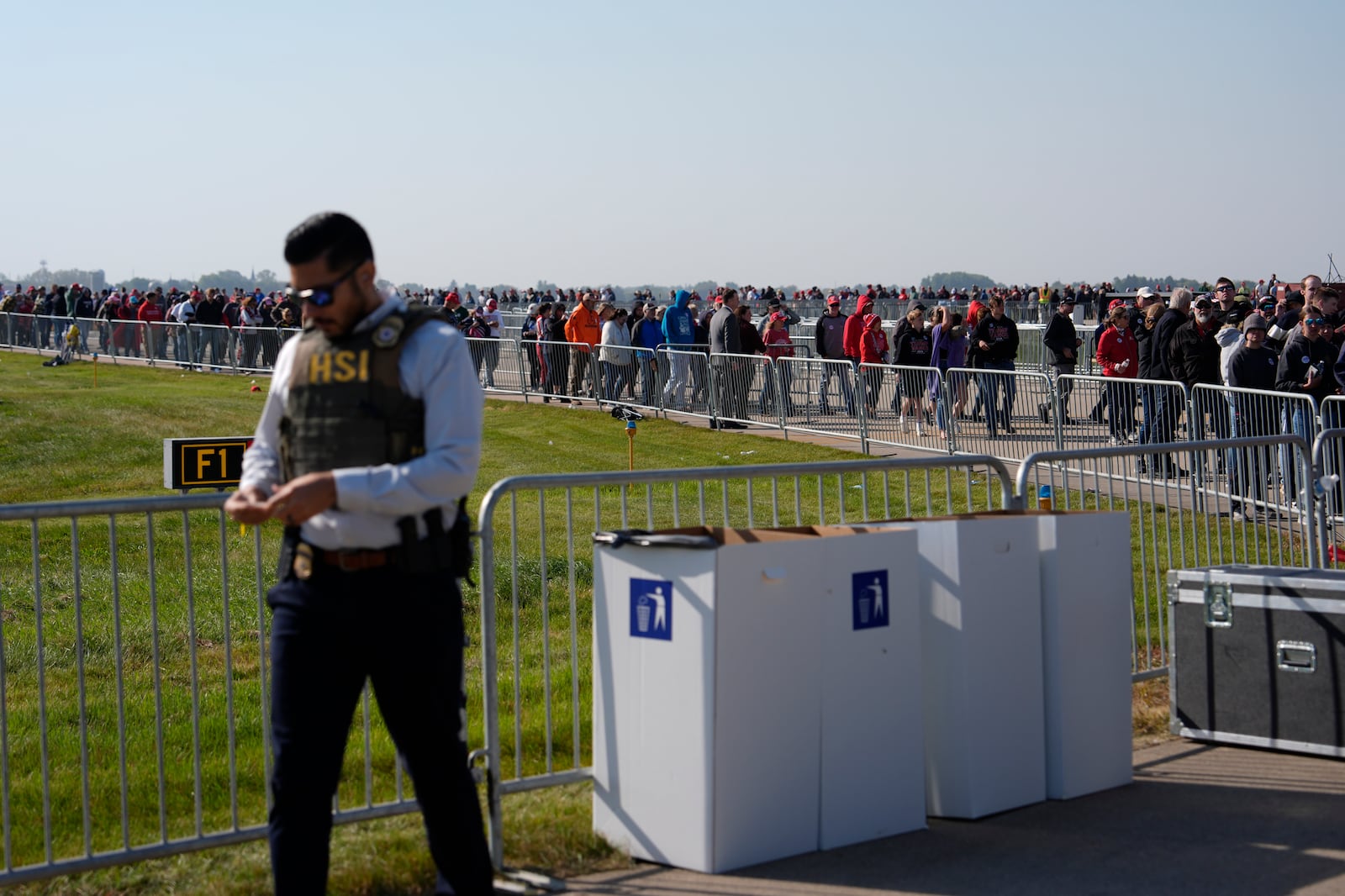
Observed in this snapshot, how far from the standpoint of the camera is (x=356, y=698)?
4395mm

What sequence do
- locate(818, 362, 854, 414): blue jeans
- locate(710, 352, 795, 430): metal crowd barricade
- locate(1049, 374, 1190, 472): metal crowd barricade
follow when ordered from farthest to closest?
locate(710, 352, 795, 430): metal crowd barricade, locate(818, 362, 854, 414): blue jeans, locate(1049, 374, 1190, 472): metal crowd barricade

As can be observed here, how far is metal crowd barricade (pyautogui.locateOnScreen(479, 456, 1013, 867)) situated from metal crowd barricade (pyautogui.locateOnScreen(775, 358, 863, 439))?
11.7ft

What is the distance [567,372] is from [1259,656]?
1979 centimetres

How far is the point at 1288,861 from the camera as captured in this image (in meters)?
5.59

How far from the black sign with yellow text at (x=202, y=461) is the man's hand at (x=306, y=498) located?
3.82 metres

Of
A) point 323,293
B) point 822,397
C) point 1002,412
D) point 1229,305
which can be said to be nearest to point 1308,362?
point 1002,412

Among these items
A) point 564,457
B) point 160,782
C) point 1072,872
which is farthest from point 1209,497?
point 564,457

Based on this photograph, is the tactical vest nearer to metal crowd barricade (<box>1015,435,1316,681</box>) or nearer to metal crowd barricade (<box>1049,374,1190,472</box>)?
metal crowd barricade (<box>1015,435,1316,681</box>)

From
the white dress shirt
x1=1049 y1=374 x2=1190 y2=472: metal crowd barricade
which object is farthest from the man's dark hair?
x1=1049 y1=374 x2=1190 y2=472: metal crowd barricade

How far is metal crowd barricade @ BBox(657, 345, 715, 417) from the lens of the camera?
900 inches

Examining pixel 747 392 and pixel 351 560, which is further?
pixel 747 392

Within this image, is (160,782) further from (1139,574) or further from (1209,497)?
(1139,574)

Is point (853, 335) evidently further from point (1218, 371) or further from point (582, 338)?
point (1218, 371)

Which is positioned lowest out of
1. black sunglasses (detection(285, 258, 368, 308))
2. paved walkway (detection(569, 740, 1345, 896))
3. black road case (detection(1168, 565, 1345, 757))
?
paved walkway (detection(569, 740, 1345, 896))
